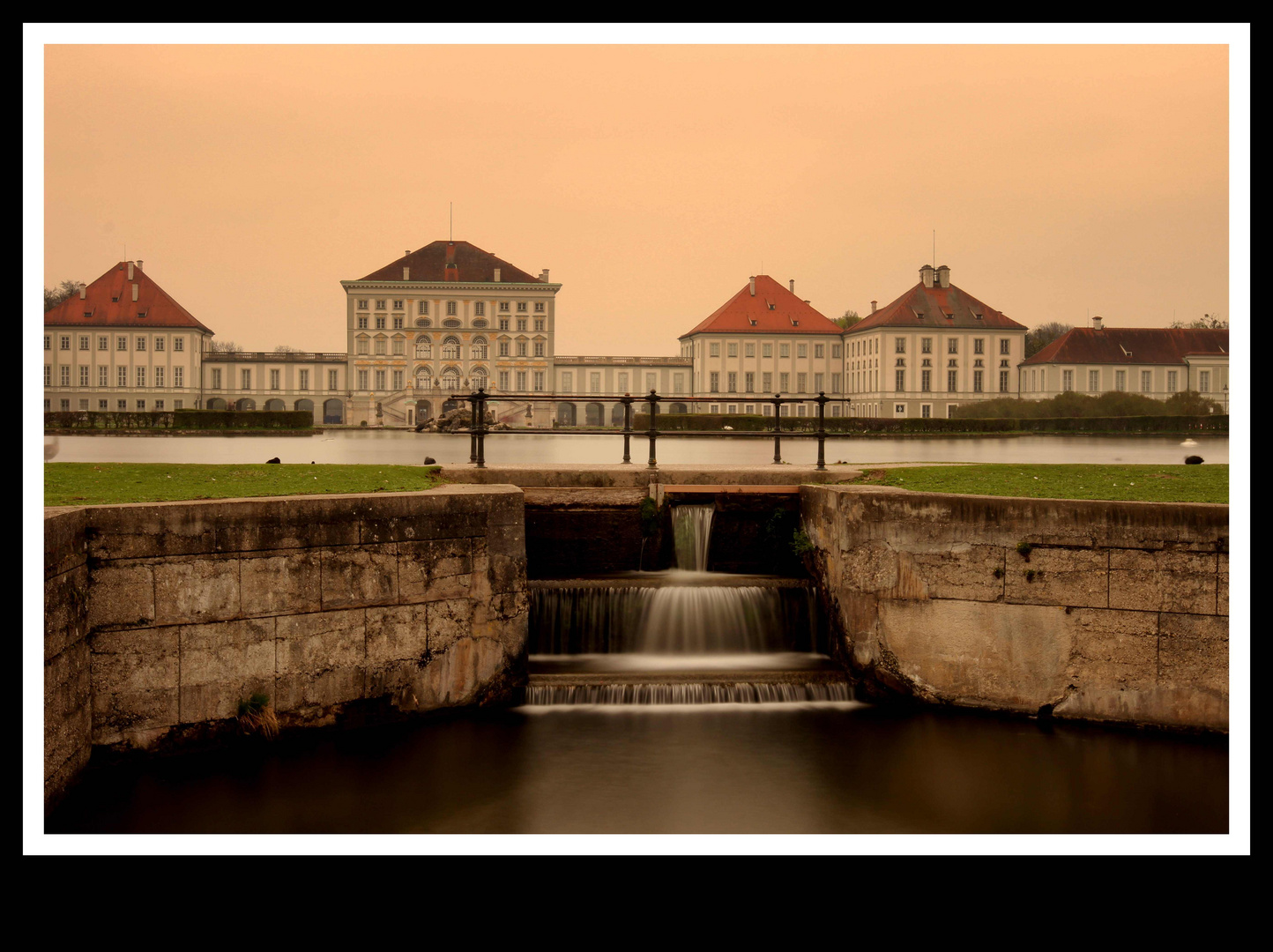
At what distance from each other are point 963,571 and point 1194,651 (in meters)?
1.80

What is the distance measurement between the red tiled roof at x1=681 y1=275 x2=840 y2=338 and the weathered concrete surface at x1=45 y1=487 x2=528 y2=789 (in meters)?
93.6

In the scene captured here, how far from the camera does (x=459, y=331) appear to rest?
338ft

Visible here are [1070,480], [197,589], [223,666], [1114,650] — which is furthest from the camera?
[1070,480]

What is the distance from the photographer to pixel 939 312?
3858 inches

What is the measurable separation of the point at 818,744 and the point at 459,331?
3868 inches

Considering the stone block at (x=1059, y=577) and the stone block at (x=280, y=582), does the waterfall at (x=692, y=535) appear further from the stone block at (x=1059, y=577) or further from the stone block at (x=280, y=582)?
the stone block at (x=280, y=582)

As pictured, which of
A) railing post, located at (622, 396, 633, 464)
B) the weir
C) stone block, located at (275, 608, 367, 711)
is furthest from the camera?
railing post, located at (622, 396, 633, 464)

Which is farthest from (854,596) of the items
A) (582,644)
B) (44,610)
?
(44,610)

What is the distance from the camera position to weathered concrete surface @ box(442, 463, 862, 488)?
1145 cm

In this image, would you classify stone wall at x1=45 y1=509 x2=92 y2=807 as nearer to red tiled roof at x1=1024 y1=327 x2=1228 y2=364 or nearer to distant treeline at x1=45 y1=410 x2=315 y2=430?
distant treeline at x1=45 y1=410 x2=315 y2=430

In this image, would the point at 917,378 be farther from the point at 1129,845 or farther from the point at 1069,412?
the point at 1129,845

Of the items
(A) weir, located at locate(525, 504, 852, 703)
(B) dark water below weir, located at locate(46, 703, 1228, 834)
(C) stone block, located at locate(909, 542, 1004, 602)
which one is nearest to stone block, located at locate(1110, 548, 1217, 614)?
(C) stone block, located at locate(909, 542, 1004, 602)

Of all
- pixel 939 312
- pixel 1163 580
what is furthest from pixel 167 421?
pixel 939 312

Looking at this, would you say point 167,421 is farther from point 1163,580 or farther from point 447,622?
point 1163,580
